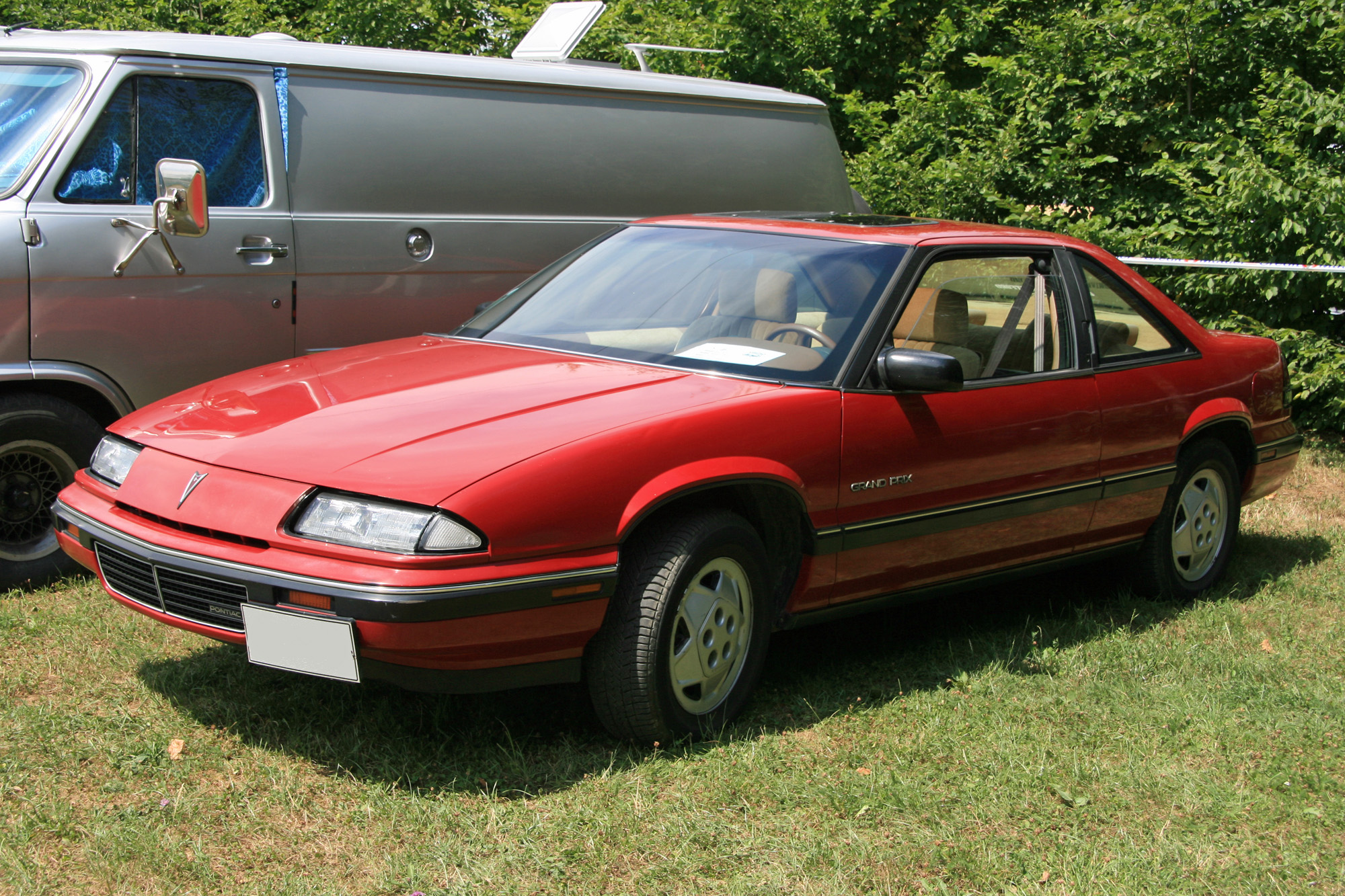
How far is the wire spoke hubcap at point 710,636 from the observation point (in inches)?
143

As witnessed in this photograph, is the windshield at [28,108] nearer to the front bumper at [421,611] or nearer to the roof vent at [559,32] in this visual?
the front bumper at [421,611]

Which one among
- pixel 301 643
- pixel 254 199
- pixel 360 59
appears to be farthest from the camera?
pixel 360 59

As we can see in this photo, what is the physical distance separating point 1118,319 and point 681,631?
2444 millimetres

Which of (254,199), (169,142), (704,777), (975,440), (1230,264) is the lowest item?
(704,777)

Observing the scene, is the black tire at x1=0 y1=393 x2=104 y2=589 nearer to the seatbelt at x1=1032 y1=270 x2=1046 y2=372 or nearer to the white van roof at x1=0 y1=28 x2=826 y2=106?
the white van roof at x1=0 y1=28 x2=826 y2=106

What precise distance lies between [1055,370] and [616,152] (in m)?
3.08

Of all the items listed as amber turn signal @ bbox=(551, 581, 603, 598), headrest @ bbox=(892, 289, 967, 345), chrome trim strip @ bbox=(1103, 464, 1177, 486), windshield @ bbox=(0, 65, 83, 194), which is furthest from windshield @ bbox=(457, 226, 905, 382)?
windshield @ bbox=(0, 65, 83, 194)

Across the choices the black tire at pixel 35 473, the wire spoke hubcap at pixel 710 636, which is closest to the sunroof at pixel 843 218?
the wire spoke hubcap at pixel 710 636

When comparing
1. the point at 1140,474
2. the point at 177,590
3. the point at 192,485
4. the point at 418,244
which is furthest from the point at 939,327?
the point at 418,244

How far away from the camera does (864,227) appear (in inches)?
185

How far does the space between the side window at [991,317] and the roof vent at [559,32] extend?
11.4 ft

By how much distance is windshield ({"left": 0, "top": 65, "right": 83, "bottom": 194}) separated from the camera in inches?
200

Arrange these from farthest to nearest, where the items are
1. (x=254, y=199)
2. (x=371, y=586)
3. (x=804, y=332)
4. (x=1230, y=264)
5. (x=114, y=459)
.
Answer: (x=1230, y=264)
(x=254, y=199)
(x=804, y=332)
(x=114, y=459)
(x=371, y=586)

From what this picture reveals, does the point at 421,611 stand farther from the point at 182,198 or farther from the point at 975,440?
the point at 182,198
